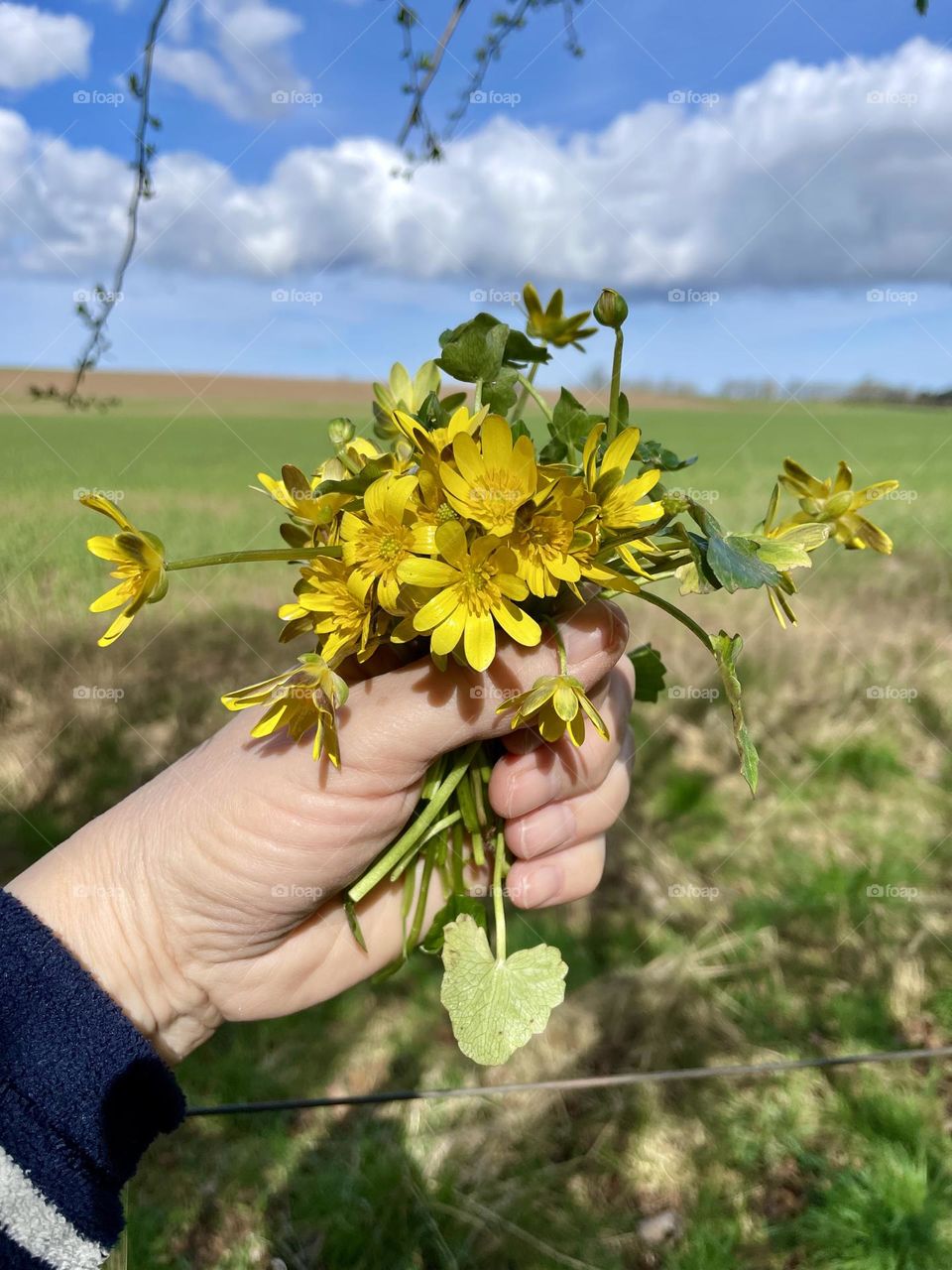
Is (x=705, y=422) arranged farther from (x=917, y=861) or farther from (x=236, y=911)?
(x=236, y=911)

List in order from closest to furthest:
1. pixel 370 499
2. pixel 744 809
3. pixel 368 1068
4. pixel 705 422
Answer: pixel 370 499 < pixel 368 1068 < pixel 744 809 < pixel 705 422

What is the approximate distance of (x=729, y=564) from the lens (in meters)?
0.81

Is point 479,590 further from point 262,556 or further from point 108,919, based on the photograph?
point 108,919

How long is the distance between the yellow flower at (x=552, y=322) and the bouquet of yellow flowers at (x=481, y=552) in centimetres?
3

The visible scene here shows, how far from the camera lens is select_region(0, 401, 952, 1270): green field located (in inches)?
68.7

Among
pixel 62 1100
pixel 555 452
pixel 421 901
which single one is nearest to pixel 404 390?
pixel 555 452

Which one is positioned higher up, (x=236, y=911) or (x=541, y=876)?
(x=236, y=911)

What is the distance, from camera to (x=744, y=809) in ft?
9.86

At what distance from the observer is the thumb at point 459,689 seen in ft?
3.21

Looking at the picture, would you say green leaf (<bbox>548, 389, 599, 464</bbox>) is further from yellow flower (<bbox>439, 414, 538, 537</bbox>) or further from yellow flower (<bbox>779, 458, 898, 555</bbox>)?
yellow flower (<bbox>779, 458, 898, 555</bbox>)

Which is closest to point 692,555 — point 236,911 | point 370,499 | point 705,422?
point 370,499

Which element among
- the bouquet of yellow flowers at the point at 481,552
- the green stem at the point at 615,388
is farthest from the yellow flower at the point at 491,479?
the green stem at the point at 615,388

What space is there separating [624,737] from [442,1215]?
3.68ft

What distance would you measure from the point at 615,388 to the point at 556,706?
31cm
